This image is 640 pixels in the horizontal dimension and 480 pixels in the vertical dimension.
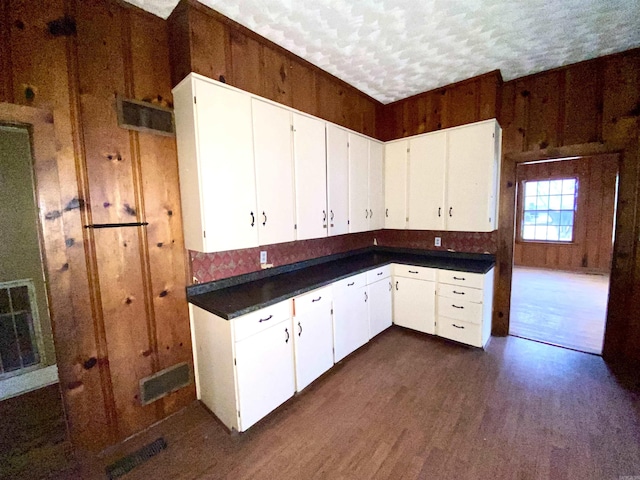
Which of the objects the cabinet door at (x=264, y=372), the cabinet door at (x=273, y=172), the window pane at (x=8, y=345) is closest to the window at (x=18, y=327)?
the window pane at (x=8, y=345)

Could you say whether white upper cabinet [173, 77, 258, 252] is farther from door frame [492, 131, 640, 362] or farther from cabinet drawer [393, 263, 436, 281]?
door frame [492, 131, 640, 362]

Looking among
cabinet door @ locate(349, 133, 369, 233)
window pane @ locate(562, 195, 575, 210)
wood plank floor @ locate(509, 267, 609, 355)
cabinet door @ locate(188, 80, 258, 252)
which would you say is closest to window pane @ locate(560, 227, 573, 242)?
window pane @ locate(562, 195, 575, 210)

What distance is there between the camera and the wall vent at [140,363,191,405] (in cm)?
182

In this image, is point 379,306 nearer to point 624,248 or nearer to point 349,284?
point 349,284

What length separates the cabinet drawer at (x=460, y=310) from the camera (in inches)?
106

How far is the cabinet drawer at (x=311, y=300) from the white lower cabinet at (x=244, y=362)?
9cm

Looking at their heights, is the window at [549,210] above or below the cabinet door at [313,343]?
above

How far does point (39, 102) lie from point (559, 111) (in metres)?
4.16

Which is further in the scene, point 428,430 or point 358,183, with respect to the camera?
point 358,183

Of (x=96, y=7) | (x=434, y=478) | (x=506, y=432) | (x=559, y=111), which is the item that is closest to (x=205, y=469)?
(x=434, y=478)

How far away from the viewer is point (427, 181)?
3.10 m

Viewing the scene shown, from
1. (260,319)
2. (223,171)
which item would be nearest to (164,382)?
(260,319)

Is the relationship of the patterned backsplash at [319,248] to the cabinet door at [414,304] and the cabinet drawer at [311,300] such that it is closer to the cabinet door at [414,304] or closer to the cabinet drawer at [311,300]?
the cabinet drawer at [311,300]

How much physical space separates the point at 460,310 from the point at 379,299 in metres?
0.85
